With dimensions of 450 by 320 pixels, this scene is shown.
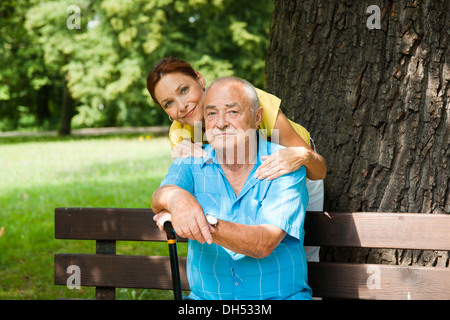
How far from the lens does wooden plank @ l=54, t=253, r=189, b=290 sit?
10.3 ft

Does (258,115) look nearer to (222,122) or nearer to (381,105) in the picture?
(222,122)

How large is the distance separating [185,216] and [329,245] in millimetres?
954

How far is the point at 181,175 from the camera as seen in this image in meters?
2.72

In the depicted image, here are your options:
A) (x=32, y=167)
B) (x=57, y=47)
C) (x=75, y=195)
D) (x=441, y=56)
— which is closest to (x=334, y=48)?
(x=441, y=56)

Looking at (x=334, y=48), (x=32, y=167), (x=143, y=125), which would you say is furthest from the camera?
(x=143, y=125)

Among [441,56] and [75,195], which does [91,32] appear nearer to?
[75,195]

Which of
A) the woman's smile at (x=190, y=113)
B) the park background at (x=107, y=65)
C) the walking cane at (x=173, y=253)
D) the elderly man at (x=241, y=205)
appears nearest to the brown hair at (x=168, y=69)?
the woman's smile at (x=190, y=113)

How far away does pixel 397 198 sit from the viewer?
3.05 m

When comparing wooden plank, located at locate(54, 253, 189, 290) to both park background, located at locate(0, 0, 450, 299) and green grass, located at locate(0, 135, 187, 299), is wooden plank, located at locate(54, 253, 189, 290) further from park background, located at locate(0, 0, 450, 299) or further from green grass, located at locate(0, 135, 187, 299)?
green grass, located at locate(0, 135, 187, 299)

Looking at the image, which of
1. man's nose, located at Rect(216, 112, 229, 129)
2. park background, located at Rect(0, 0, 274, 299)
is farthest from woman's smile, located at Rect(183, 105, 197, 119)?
park background, located at Rect(0, 0, 274, 299)

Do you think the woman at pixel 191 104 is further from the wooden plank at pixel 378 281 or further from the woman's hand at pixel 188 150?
the wooden plank at pixel 378 281

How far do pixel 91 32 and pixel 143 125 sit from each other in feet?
38.4

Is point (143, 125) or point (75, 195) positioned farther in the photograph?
point (143, 125)

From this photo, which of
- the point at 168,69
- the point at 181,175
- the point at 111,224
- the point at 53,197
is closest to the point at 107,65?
the point at 53,197
